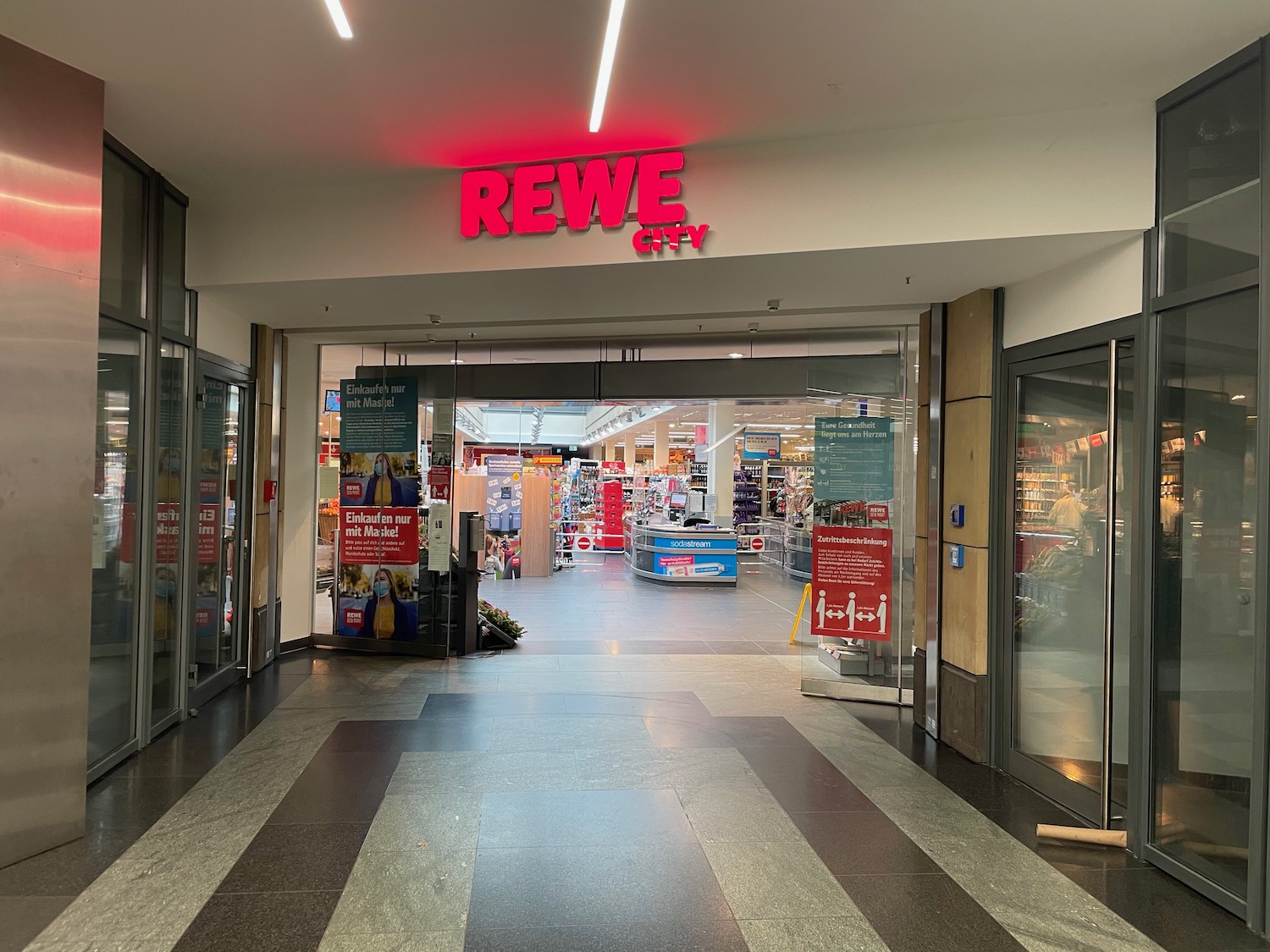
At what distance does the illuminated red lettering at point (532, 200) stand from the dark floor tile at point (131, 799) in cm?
358

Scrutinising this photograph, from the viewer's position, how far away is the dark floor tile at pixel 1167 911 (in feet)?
9.34

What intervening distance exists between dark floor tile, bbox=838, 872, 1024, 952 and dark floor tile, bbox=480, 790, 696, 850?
0.83 meters

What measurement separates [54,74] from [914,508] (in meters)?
5.70

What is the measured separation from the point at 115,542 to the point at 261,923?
2.49 m

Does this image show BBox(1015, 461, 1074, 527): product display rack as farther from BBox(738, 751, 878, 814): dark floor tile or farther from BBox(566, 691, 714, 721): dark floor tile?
BBox(566, 691, 714, 721): dark floor tile

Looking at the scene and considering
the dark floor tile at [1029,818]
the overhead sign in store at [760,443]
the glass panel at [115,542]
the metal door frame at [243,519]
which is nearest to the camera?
the dark floor tile at [1029,818]

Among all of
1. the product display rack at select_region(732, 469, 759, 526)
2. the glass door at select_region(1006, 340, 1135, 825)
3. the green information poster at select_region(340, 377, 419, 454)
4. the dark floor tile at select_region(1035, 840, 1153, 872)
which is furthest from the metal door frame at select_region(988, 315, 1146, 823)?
the product display rack at select_region(732, 469, 759, 526)

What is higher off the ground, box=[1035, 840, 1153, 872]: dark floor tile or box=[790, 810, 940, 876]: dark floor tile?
box=[790, 810, 940, 876]: dark floor tile

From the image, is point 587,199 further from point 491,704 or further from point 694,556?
point 694,556

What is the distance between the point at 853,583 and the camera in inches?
237

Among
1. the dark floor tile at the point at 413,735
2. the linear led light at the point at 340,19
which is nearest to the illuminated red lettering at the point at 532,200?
the linear led light at the point at 340,19

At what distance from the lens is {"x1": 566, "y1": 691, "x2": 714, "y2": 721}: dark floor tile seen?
17.8 feet

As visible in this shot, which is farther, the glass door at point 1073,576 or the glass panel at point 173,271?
the glass panel at point 173,271

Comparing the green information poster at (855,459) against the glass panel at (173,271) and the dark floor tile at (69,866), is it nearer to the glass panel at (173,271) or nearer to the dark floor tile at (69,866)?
the glass panel at (173,271)
